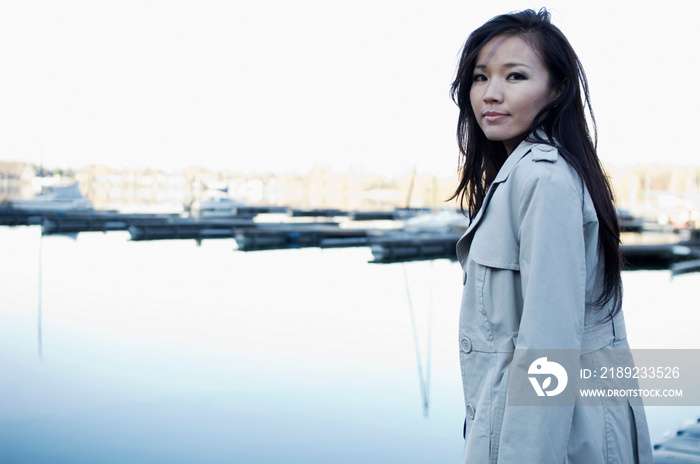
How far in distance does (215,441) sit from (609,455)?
433 cm

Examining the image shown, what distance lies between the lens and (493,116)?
1.47 meters

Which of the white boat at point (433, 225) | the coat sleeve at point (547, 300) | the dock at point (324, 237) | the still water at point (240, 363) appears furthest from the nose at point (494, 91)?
the white boat at point (433, 225)

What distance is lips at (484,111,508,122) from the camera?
1.46 m

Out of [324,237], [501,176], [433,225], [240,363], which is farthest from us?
[433,225]

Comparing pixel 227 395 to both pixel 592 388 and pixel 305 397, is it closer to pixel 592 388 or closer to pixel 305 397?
pixel 305 397

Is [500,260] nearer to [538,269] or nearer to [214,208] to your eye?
[538,269]

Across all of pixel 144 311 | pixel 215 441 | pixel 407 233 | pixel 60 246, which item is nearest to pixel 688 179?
pixel 407 233

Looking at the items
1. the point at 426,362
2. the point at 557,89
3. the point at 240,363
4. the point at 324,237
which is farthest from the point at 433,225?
the point at 557,89

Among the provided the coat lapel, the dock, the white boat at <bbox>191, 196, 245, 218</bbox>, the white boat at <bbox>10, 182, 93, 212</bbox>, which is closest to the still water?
the coat lapel

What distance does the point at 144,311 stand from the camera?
1100cm

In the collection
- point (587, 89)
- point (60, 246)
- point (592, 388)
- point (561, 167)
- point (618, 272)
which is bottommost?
point (60, 246)

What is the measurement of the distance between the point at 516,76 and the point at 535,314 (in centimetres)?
55

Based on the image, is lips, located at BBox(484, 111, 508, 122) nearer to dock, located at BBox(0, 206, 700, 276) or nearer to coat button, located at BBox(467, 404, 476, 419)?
coat button, located at BBox(467, 404, 476, 419)

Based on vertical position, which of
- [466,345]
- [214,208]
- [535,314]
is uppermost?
→ [535,314]
